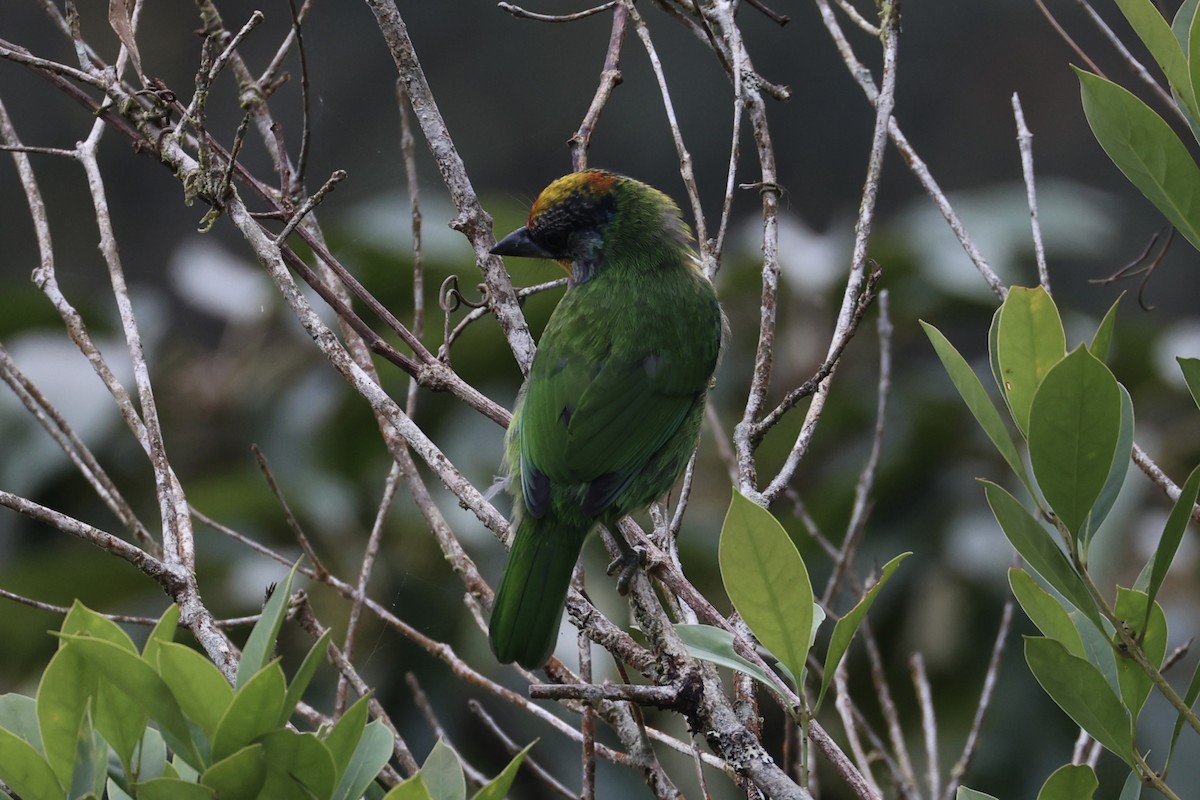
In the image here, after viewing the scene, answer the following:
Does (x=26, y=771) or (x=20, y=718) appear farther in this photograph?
(x=20, y=718)

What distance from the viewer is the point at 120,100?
192cm

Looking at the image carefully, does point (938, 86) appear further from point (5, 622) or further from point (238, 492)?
point (5, 622)

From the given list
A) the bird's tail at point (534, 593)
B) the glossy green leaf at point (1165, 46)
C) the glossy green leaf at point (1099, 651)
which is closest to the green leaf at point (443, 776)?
the bird's tail at point (534, 593)

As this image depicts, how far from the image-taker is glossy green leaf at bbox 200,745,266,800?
107cm

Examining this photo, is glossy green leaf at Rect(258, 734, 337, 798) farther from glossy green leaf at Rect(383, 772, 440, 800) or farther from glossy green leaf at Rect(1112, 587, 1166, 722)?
glossy green leaf at Rect(1112, 587, 1166, 722)

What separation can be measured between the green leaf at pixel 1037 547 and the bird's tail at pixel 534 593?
839 millimetres

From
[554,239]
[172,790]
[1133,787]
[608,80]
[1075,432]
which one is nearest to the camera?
[172,790]

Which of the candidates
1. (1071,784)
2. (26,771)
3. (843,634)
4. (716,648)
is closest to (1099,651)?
(1071,784)

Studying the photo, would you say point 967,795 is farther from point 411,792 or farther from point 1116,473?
point 411,792

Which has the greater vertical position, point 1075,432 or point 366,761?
point 1075,432

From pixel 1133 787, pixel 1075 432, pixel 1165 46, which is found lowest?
pixel 1133 787

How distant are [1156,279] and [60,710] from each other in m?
9.50

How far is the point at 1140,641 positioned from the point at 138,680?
1.05m

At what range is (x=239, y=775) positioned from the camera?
1088mm
